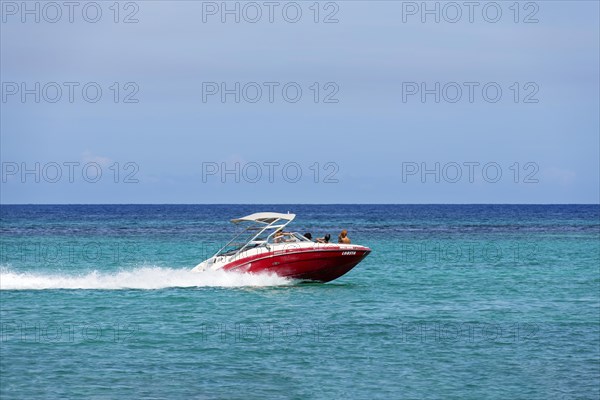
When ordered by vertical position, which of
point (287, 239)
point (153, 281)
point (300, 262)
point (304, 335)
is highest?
point (287, 239)

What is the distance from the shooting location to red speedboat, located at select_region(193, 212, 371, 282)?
35.9 meters

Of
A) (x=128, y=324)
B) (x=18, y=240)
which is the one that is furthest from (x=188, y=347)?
(x=18, y=240)

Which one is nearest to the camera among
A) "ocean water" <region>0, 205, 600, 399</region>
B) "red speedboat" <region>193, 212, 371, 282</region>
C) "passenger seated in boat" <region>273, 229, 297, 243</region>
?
"ocean water" <region>0, 205, 600, 399</region>

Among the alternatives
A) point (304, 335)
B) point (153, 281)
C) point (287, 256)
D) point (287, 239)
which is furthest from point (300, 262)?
point (304, 335)

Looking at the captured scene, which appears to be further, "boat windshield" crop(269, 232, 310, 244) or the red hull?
"boat windshield" crop(269, 232, 310, 244)

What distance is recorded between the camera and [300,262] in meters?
36.1

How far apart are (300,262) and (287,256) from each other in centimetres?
59

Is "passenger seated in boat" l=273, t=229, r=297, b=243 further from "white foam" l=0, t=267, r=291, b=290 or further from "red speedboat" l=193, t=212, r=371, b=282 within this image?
"white foam" l=0, t=267, r=291, b=290

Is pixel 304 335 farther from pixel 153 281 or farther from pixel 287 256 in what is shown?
pixel 153 281

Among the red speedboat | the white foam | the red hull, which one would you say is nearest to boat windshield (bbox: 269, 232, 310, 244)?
the red speedboat

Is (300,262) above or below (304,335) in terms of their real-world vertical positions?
above

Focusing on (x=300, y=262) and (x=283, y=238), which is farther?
(x=283, y=238)

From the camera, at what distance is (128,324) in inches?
1092

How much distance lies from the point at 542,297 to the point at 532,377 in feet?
50.8
